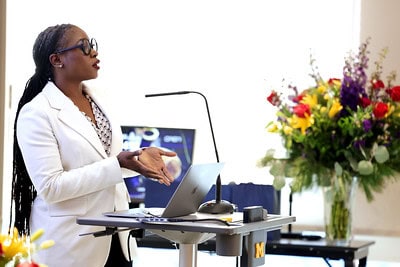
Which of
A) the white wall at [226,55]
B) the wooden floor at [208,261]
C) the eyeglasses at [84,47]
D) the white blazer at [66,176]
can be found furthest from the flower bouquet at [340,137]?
the wooden floor at [208,261]

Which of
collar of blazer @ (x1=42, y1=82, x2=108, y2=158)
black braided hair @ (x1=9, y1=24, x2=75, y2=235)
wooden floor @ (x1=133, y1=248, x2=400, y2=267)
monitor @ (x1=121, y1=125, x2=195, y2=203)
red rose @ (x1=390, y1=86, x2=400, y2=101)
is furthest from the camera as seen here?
wooden floor @ (x1=133, y1=248, x2=400, y2=267)

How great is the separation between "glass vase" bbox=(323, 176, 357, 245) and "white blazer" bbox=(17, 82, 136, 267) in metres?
0.94

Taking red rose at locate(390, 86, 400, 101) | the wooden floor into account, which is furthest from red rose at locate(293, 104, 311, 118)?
the wooden floor

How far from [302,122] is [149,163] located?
31.8 inches

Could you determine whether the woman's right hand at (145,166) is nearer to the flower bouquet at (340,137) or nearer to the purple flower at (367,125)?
the flower bouquet at (340,137)

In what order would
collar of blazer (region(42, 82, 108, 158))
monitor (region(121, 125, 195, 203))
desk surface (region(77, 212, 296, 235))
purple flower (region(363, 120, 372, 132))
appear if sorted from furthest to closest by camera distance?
monitor (region(121, 125, 195, 203))
collar of blazer (region(42, 82, 108, 158))
desk surface (region(77, 212, 296, 235))
purple flower (region(363, 120, 372, 132))

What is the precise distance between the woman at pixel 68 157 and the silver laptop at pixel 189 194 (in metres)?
0.11

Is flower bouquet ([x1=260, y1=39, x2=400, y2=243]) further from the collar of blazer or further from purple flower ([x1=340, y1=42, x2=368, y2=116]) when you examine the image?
the collar of blazer

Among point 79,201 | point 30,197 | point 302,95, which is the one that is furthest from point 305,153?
point 30,197

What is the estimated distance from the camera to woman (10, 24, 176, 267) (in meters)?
2.79

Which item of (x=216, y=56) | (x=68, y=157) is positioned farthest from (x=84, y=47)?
(x=216, y=56)

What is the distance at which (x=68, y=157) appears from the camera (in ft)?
9.52

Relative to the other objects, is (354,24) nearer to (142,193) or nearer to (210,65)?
(210,65)

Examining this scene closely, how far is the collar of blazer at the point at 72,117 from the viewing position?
2.91m
